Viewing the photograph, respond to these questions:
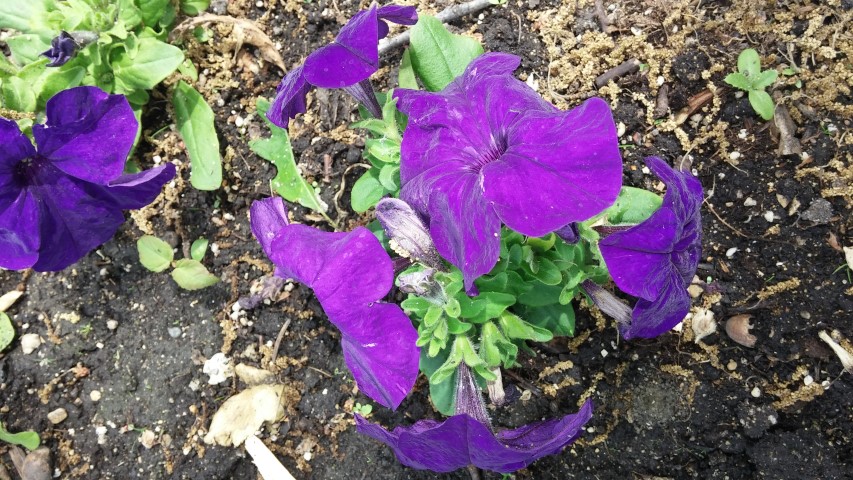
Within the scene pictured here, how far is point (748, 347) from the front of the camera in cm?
234

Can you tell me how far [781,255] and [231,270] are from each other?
206cm

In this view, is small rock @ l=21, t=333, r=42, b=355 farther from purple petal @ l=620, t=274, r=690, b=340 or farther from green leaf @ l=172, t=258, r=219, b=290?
purple petal @ l=620, t=274, r=690, b=340

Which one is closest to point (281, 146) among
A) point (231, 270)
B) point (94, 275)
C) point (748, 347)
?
point (231, 270)

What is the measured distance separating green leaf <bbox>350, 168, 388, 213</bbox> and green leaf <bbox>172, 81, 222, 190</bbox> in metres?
0.73

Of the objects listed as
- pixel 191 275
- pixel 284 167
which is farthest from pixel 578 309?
pixel 191 275

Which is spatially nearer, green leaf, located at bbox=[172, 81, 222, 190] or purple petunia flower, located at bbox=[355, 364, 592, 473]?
purple petunia flower, located at bbox=[355, 364, 592, 473]

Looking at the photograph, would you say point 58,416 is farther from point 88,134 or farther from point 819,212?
point 819,212

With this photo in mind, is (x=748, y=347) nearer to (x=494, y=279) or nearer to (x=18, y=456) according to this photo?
(x=494, y=279)

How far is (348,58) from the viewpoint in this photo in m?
1.65

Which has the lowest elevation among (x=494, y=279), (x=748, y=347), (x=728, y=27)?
(x=748, y=347)

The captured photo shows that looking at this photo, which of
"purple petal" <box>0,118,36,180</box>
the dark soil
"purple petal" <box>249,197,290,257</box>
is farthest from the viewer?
the dark soil

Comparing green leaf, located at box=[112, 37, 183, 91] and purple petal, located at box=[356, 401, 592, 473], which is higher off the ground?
green leaf, located at box=[112, 37, 183, 91]

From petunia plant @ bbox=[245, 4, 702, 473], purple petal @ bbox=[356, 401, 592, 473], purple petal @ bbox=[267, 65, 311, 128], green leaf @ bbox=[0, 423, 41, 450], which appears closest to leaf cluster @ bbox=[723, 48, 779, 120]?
petunia plant @ bbox=[245, 4, 702, 473]

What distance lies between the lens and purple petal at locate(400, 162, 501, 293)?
144 cm
